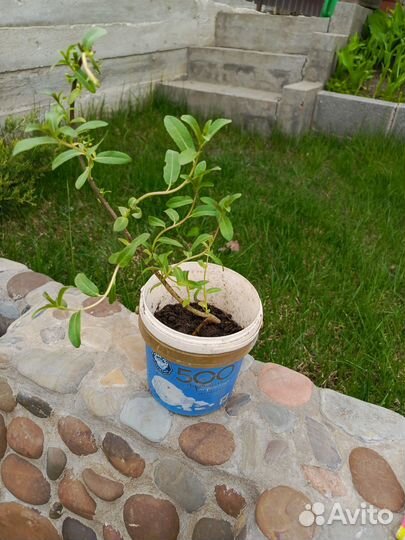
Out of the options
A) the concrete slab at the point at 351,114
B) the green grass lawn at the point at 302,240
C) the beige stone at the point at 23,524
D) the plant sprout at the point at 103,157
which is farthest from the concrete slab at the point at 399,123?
the beige stone at the point at 23,524

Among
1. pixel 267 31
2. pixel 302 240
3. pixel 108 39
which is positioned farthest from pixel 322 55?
pixel 302 240

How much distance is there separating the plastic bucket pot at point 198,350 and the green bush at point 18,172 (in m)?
1.23

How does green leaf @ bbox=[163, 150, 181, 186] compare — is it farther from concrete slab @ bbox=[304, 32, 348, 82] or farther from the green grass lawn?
concrete slab @ bbox=[304, 32, 348, 82]

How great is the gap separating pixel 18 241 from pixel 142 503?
1.34 metres

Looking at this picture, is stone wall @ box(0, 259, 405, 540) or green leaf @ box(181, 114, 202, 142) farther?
stone wall @ box(0, 259, 405, 540)

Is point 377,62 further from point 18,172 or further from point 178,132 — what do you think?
point 178,132

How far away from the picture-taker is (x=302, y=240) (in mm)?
2283

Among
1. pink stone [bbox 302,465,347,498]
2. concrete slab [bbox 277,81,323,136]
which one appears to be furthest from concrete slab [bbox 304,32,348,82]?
pink stone [bbox 302,465,347,498]

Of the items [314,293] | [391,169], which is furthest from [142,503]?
[391,169]

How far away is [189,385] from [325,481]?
42 cm

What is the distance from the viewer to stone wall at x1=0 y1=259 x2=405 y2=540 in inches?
46.8

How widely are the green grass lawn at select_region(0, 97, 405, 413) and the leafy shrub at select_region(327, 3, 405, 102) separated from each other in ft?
1.82

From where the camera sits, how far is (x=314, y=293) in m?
1.99

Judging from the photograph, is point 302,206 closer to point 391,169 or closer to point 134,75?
point 391,169
